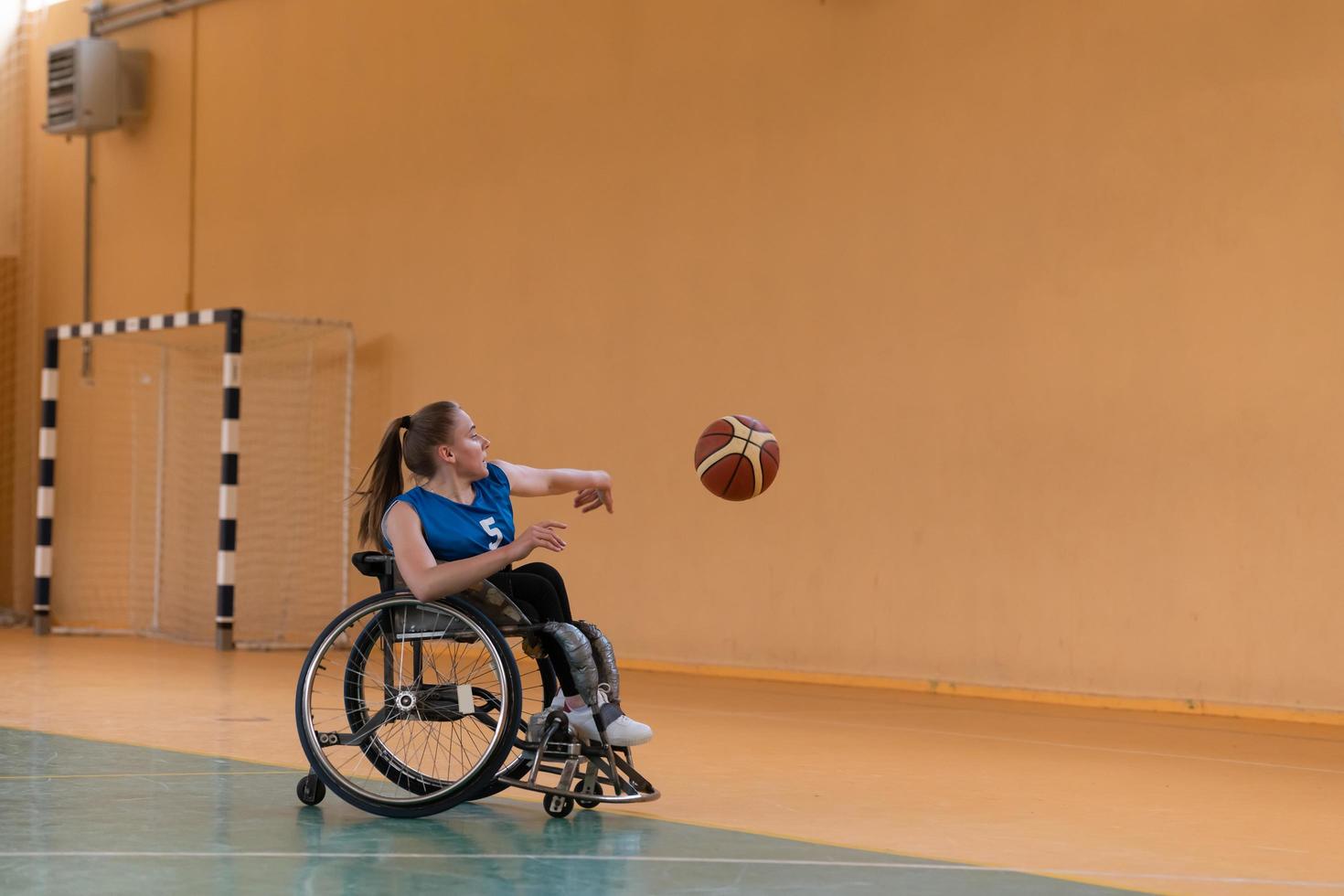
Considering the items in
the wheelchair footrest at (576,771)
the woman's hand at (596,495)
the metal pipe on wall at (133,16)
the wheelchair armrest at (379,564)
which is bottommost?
the wheelchair footrest at (576,771)

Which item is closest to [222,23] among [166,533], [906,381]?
[166,533]

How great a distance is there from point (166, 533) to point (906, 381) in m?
4.77

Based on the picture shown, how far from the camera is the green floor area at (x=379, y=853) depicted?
2889 mm

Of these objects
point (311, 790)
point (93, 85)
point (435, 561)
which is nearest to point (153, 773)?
point (311, 790)

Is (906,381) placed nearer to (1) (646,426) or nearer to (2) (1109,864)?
(1) (646,426)

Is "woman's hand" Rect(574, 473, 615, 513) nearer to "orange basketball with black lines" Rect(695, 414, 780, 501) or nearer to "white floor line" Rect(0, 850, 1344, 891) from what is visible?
"orange basketball with black lines" Rect(695, 414, 780, 501)

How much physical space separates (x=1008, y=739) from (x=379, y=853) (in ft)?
8.31

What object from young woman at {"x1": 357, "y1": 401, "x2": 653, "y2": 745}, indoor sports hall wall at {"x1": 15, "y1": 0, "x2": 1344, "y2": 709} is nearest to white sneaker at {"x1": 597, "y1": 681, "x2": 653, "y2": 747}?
young woman at {"x1": 357, "y1": 401, "x2": 653, "y2": 745}

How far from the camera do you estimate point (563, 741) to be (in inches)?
139

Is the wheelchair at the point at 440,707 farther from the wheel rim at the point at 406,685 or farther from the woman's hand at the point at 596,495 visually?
the woman's hand at the point at 596,495

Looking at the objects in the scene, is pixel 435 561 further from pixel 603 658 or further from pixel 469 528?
pixel 603 658

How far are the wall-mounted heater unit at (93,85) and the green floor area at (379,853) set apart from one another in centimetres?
666

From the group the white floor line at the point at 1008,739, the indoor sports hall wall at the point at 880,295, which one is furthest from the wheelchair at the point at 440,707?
the indoor sports hall wall at the point at 880,295

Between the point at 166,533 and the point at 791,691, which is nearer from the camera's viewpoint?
the point at 791,691
